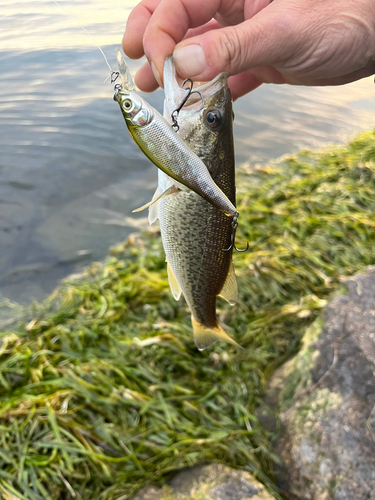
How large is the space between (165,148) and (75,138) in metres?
7.34

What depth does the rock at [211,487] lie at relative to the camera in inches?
89.0

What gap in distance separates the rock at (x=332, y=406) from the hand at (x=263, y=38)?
5.82ft

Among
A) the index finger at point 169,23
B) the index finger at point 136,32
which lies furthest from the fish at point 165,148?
the index finger at point 136,32

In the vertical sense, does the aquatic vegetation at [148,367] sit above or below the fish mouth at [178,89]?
below

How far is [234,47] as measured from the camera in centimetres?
185

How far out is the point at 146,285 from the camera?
3.91 metres

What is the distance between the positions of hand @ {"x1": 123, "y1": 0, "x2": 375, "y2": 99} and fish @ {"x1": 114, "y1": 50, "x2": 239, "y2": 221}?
604 mm

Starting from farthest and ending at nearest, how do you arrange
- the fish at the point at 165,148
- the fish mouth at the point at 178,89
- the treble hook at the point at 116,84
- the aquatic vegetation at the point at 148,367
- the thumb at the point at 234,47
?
1. the aquatic vegetation at the point at 148,367
2. the thumb at the point at 234,47
3. the fish mouth at the point at 178,89
4. the treble hook at the point at 116,84
5. the fish at the point at 165,148

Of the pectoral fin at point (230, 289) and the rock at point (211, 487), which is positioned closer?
the pectoral fin at point (230, 289)

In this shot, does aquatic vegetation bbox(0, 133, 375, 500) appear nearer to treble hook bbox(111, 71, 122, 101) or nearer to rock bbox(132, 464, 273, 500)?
rock bbox(132, 464, 273, 500)

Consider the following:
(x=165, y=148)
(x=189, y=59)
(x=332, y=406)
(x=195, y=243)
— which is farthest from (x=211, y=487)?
(x=189, y=59)

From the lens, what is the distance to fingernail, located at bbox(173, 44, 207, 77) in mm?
1722

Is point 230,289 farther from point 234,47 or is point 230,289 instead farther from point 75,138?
point 75,138

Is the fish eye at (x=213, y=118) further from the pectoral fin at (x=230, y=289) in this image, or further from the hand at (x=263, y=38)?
the pectoral fin at (x=230, y=289)
